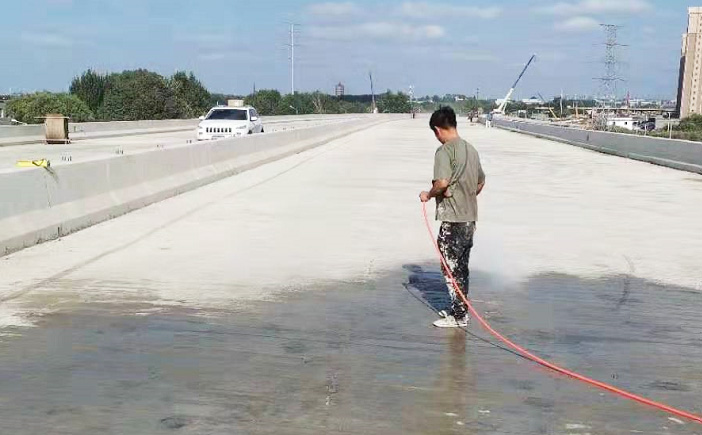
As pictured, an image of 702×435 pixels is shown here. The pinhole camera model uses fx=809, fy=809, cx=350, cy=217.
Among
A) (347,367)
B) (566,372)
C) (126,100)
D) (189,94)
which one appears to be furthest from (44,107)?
(566,372)

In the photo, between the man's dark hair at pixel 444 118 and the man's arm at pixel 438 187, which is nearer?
the man's arm at pixel 438 187

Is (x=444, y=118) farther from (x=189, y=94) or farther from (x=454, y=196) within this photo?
(x=189, y=94)

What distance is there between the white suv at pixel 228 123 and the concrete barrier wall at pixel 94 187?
11.7 meters

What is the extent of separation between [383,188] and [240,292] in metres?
10.3

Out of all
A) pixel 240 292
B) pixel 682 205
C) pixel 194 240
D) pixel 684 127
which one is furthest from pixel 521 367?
pixel 684 127

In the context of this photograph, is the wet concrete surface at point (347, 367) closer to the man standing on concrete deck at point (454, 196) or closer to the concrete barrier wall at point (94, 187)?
the man standing on concrete deck at point (454, 196)

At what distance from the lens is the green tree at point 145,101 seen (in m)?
123

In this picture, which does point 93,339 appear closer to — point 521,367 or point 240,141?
point 521,367

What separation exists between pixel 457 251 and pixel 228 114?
28.6 metres

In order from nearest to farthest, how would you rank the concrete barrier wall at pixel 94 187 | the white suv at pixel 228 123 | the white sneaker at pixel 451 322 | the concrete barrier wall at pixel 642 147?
the white sneaker at pixel 451 322 → the concrete barrier wall at pixel 94 187 → the concrete barrier wall at pixel 642 147 → the white suv at pixel 228 123

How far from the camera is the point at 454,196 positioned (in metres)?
6.62

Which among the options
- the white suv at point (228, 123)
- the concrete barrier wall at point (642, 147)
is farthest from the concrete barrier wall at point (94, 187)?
the concrete barrier wall at point (642, 147)

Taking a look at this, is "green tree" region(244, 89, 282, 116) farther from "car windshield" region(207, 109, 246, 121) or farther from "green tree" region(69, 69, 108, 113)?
"car windshield" region(207, 109, 246, 121)

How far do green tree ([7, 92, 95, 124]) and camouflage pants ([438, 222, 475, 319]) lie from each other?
106m
